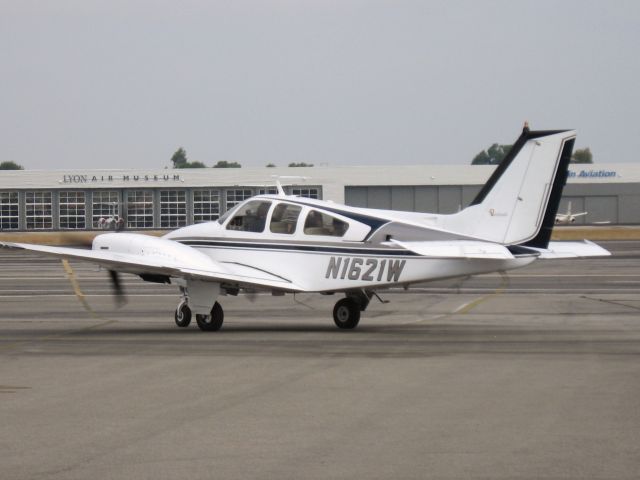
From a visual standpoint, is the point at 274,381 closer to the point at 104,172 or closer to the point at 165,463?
the point at 165,463

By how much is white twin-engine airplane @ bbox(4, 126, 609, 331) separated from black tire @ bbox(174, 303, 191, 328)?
0.06 ft

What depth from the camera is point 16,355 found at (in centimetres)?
1592

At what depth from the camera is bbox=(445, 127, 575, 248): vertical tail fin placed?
61.6 ft

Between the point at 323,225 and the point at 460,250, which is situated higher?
the point at 323,225

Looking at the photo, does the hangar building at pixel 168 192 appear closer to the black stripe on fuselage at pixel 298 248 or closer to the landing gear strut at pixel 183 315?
the black stripe on fuselage at pixel 298 248

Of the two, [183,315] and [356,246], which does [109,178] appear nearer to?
[183,315]

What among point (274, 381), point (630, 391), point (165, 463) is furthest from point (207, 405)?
point (630, 391)

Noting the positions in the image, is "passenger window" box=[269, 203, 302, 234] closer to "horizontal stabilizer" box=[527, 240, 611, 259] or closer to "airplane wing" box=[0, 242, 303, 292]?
"airplane wing" box=[0, 242, 303, 292]

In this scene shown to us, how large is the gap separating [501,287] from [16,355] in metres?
18.6

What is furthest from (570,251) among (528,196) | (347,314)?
(347,314)

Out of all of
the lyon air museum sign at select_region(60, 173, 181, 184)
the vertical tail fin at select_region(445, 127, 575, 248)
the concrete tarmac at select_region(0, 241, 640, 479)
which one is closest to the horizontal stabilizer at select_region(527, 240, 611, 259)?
the vertical tail fin at select_region(445, 127, 575, 248)

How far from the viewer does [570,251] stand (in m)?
19.4

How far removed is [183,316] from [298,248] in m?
2.70

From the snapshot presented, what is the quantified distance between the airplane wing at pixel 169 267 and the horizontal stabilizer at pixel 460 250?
9.21ft
